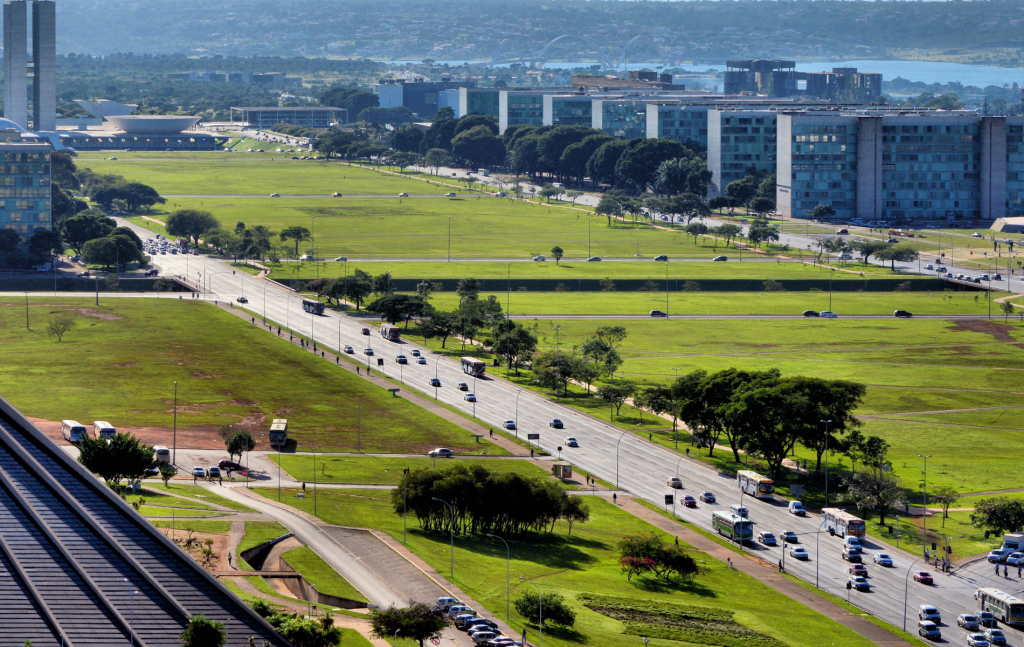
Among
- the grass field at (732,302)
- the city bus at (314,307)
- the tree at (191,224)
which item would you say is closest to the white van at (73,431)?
the city bus at (314,307)

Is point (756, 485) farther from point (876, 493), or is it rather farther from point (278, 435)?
point (278, 435)

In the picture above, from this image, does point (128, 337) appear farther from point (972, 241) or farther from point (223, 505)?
point (972, 241)

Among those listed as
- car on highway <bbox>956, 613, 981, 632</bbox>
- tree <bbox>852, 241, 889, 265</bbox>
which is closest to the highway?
car on highway <bbox>956, 613, 981, 632</bbox>

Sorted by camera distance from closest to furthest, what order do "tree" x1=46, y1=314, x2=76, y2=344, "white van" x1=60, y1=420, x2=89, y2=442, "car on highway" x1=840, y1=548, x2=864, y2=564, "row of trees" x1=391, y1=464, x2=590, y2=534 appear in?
"car on highway" x1=840, y1=548, x2=864, y2=564, "row of trees" x1=391, y1=464, x2=590, y2=534, "white van" x1=60, y1=420, x2=89, y2=442, "tree" x1=46, y1=314, x2=76, y2=344

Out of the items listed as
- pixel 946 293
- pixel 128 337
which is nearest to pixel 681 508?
pixel 128 337

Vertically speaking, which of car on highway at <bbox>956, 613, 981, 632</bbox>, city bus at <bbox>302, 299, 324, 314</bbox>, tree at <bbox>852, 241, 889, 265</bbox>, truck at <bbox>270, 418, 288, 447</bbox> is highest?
tree at <bbox>852, 241, 889, 265</bbox>

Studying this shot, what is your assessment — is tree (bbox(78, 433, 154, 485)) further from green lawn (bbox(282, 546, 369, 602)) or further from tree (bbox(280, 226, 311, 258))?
tree (bbox(280, 226, 311, 258))
